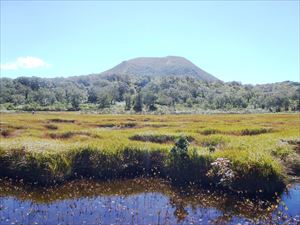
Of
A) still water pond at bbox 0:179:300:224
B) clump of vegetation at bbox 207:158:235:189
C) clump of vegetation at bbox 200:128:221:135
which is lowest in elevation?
still water pond at bbox 0:179:300:224

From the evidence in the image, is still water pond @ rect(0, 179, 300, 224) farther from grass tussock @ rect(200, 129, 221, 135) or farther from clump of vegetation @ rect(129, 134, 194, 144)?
grass tussock @ rect(200, 129, 221, 135)

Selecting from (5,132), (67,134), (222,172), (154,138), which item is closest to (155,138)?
(154,138)

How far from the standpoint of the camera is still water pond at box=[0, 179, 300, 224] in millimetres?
16531

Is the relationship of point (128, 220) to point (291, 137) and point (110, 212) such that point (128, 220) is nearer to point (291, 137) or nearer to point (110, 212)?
point (110, 212)

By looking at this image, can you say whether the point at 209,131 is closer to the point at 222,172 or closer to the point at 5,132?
the point at 222,172

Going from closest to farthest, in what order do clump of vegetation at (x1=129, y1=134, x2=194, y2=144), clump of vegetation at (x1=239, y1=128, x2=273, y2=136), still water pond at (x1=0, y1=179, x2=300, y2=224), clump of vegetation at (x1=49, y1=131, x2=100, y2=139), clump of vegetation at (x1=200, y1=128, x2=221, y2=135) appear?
still water pond at (x1=0, y1=179, x2=300, y2=224) < clump of vegetation at (x1=129, y1=134, x2=194, y2=144) < clump of vegetation at (x1=49, y1=131, x2=100, y2=139) < clump of vegetation at (x1=200, y1=128, x2=221, y2=135) < clump of vegetation at (x1=239, y1=128, x2=273, y2=136)

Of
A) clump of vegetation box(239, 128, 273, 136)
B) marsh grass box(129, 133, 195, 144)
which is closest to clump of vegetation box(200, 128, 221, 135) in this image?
clump of vegetation box(239, 128, 273, 136)

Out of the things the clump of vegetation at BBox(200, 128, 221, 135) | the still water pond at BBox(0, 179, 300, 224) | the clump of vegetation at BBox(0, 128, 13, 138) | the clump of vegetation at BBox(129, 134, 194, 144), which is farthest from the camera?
the clump of vegetation at BBox(0, 128, 13, 138)

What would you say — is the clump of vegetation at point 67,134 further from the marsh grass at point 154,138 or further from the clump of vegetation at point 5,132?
the clump of vegetation at point 5,132

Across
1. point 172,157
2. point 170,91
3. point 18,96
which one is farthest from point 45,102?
point 172,157

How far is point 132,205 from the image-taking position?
1867 cm

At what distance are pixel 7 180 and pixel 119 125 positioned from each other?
3122 centimetres

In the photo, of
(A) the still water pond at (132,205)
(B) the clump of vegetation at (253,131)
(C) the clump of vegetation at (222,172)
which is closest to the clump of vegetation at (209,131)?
(B) the clump of vegetation at (253,131)

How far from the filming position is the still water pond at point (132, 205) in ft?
54.2
